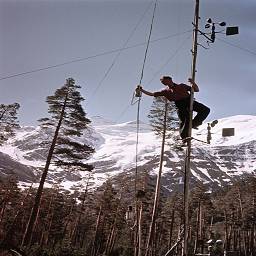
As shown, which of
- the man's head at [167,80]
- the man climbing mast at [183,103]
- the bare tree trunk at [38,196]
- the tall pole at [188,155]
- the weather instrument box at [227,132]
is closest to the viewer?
the tall pole at [188,155]

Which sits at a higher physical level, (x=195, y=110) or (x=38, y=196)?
(x=38, y=196)

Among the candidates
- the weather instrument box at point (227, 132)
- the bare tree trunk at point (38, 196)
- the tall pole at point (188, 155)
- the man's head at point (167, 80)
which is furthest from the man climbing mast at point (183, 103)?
the bare tree trunk at point (38, 196)

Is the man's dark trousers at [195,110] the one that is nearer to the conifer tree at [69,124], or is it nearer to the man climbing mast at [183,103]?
the man climbing mast at [183,103]

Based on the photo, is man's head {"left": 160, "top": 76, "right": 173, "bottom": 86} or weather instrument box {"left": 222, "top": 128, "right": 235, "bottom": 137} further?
man's head {"left": 160, "top": 76, "right": 173, "bottom": 86}

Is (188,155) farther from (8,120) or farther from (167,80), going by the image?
(8,120)

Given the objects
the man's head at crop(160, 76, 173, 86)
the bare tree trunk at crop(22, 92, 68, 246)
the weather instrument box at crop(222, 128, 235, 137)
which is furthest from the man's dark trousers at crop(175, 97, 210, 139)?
the bare tree trunk at crop(22, 92, 68, 246)

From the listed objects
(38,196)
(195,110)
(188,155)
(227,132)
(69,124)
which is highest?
(69,124)

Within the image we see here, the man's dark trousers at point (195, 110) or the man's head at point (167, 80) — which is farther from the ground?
the man's head at point (167, 80)

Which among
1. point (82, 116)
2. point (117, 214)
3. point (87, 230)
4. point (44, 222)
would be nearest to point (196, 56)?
point (82, 116)

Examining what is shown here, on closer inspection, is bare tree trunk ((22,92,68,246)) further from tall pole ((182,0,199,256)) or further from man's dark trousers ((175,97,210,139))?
tall pole ((182,0,199,256))

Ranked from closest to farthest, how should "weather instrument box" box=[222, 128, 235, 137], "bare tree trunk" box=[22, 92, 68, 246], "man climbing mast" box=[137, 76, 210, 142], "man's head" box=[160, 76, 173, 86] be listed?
"weather instrument box" box=[222, 128, 235, 137] < "man climbing mast" box=[137, 76, 210, 142] < "man's head" box=[160, 76, 173, 86] < "bare tree trunk" box=[22, 92, 68, 246]

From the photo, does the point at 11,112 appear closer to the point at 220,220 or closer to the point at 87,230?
the point at 87,230

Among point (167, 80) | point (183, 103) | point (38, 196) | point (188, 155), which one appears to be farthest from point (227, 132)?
point (38, 196)

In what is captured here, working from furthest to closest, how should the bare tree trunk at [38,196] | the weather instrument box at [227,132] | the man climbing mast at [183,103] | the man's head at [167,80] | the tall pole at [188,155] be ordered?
the bare tree trunk at [38,196], the man's head at [167,80], the man climbing mast at [183,103], the weather instrument box at [227,132], the tall pole at [188,155]
